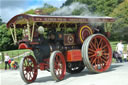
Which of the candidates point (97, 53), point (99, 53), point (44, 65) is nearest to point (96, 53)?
point (97, 53)

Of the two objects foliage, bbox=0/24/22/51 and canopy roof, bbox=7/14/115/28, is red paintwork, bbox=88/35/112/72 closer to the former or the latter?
canopy roof, bbox=7/14/115/28

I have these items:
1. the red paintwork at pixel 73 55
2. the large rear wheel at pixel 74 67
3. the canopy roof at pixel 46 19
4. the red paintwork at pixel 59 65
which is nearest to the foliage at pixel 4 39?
the large rear wheel at pixel 74 67

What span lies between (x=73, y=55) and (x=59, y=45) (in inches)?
28.2

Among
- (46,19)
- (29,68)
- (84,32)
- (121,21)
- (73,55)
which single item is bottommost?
(29,68)

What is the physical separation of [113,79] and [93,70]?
1545 mm

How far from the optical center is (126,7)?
34062 millimetres

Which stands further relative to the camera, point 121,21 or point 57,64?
point 121,21

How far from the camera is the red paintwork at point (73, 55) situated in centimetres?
→ 946

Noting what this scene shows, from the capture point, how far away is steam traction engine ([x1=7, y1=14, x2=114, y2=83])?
872 cm

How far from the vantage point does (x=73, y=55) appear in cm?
949

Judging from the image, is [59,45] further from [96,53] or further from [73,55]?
[96,53]

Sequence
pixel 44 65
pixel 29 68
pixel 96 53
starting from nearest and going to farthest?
pixel 44 65, pixel 29 68, pixel 96 53

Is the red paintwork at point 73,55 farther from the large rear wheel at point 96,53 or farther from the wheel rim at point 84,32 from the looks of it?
the wheel rim at point 84,32

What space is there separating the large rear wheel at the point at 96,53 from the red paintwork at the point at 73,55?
0.90ft
